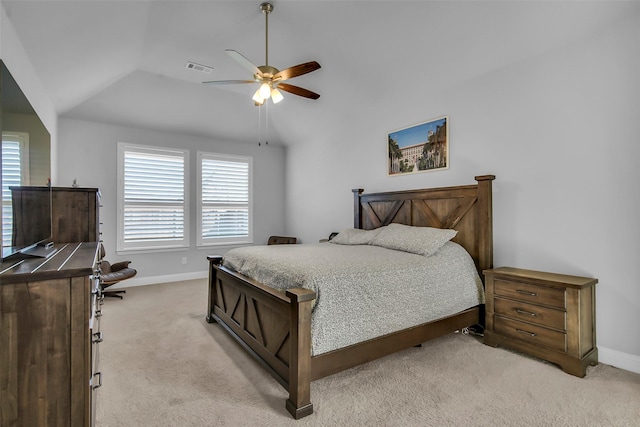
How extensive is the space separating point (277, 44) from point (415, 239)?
271cm

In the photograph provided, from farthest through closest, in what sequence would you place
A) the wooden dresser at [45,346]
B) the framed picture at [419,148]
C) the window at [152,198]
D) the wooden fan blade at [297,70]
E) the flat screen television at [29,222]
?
the window at [152,198], the framed picture at [419,148], the wooden fan blade at [297,70], the flat screen television at [29,222], the wooden dresser at [45,346]

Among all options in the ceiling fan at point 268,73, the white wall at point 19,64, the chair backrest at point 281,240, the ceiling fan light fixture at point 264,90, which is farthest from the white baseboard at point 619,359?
the white wall at point 19,64

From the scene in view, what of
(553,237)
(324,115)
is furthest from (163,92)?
(553,237)

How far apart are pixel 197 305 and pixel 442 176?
3448 mm

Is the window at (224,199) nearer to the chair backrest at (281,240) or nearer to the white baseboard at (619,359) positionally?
the chair backrest at (281,240)

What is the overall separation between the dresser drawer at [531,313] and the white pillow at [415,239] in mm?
706

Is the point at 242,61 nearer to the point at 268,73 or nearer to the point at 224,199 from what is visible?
the point at 268,73

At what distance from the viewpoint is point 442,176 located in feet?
12.2

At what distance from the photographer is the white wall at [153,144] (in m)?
4.68

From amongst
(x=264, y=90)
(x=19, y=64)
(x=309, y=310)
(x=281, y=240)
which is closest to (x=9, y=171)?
(x=19, y=64)

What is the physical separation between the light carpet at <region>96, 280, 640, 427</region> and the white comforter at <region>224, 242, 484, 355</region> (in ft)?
1.12

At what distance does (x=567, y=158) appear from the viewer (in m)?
2.72

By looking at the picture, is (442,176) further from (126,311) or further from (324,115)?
(126,311)

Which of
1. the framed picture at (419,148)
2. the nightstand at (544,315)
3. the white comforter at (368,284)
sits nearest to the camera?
the white comforter at (368,284)
